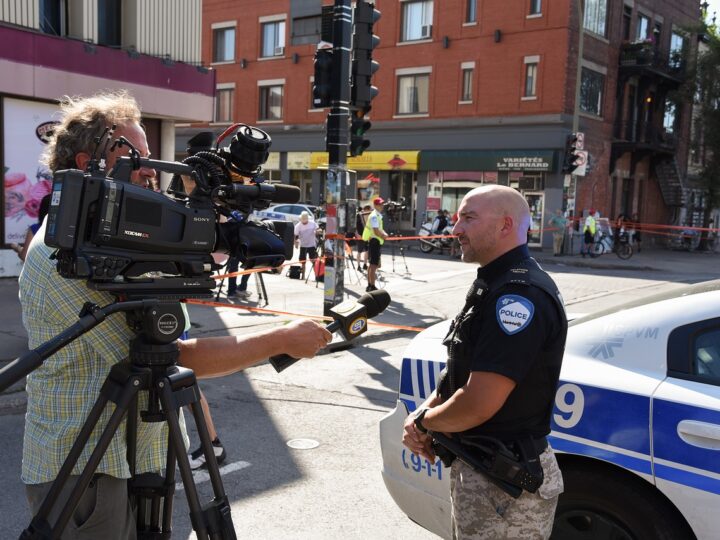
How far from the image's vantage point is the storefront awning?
2728 centimetres

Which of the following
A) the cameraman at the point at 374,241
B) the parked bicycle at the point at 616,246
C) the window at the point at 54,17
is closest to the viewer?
the window at the point at 54,17

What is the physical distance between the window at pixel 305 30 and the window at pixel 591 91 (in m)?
12.0

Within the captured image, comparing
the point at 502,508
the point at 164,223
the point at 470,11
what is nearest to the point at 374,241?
the point at 502,508

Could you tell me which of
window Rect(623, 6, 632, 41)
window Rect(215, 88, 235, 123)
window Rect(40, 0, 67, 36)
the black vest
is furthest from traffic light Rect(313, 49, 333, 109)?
window Rect(215, 88, 235, 123)

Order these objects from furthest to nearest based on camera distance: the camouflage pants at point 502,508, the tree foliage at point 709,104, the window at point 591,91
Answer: the tree foliage at point 709,104, the window at point 591,91, the camouflage pants at point 502,508

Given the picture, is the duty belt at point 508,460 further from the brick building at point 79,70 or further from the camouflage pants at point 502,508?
the brick building at point 79,70

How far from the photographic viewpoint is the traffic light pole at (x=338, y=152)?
9117 millimetres

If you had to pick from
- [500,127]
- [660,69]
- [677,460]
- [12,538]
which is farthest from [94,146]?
[660,69]

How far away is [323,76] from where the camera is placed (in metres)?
9.27

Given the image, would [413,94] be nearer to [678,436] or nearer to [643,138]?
[643,138]

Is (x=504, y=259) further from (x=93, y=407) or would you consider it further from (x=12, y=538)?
(x=12, y=538)

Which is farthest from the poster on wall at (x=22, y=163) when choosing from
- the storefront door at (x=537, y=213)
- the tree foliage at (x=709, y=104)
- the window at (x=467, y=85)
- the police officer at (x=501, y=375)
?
the tree foliage at (x=709, y=104)

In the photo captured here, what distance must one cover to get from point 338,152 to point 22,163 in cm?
656

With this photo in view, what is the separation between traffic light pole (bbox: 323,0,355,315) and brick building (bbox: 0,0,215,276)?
5503 millimetres
